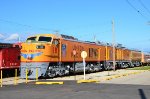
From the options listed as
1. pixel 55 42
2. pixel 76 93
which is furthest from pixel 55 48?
pixel 76 93

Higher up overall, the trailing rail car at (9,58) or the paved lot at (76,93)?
the trailing rail car at (9,58)

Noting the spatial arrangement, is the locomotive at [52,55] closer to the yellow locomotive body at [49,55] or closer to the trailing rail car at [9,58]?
the yellow locomotive body at [49,55]

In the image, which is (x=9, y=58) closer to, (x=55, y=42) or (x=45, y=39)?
(x=45, y=39)

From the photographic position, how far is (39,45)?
2936 cm

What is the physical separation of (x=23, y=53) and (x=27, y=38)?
211 cm

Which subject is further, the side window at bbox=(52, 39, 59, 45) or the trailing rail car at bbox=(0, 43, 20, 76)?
the trailing rail car at bbox=(0, 43, 20, 76)

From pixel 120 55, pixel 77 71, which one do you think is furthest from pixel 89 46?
pixel 120 55

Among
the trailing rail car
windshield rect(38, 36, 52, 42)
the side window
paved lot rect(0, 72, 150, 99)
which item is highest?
windshield rect(38, 36, 52, 42)

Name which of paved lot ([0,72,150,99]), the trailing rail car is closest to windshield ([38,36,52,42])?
the trailing rail car

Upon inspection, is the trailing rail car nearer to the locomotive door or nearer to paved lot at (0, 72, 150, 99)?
the locomotive door

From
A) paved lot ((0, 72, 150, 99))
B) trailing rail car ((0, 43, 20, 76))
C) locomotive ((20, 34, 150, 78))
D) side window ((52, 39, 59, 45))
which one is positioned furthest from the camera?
trailing rail car ((0, 43, 20, 76))

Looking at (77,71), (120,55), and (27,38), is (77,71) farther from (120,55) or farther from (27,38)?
(120,55)

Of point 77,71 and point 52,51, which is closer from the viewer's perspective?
point 52,51

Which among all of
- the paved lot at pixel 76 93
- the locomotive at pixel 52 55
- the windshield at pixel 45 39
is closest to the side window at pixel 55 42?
the locomotive at pixel 52 55
